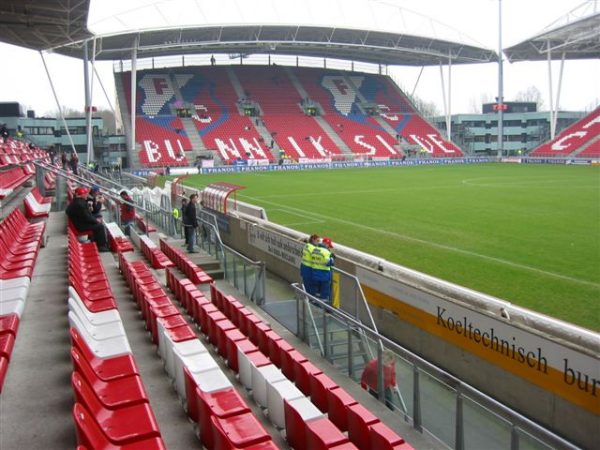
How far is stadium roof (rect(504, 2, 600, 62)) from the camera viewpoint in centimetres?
4605

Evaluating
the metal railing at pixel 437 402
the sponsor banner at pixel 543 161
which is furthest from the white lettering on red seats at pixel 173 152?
the metal railing at pixel 437 402

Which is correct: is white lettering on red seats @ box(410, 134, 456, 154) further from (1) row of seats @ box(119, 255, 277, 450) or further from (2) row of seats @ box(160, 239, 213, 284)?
(1) row of seats @ box(119, 255, 277, 450)

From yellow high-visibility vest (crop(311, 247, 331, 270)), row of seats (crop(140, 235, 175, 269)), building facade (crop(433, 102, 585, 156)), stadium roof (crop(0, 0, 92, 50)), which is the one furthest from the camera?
building facade (crop(433, 102, 585, 156))

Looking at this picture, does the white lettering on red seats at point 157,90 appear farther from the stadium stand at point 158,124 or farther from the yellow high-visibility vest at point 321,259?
the yellow high-visibility vest at point 321,259

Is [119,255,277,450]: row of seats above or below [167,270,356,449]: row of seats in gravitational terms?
above

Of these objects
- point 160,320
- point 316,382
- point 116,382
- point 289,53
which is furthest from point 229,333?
point 289,53

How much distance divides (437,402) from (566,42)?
178 ft

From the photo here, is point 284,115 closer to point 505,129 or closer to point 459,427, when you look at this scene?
point 505,129

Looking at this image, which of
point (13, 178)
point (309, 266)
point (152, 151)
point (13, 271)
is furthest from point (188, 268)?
point (152, 151)

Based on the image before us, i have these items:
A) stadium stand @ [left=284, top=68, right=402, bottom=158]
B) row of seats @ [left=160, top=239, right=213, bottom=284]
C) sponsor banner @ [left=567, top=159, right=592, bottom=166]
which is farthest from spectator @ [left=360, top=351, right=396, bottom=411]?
stadium stand @ [left=284, top=68, right=402, bottom=158]

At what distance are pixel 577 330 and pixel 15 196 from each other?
13.6m

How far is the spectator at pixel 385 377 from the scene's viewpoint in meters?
6.00

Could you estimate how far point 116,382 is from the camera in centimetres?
437

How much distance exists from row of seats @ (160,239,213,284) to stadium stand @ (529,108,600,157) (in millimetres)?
46841
